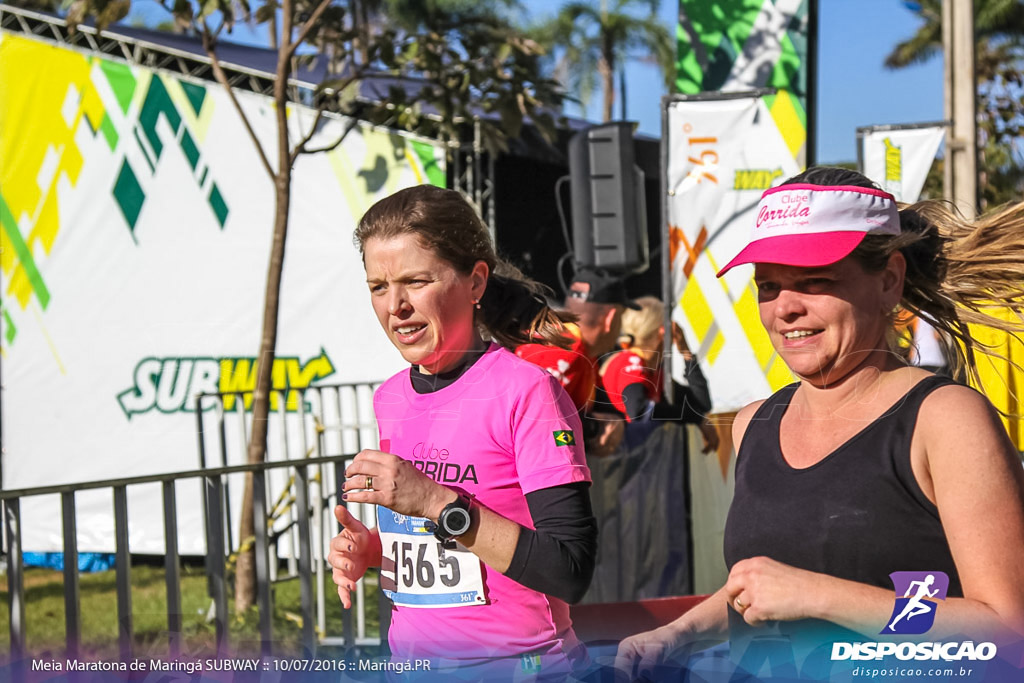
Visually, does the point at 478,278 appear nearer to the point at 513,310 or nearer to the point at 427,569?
the point at 513,310

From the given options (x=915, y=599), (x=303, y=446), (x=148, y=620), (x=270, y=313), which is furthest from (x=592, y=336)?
(x=915, y=599)

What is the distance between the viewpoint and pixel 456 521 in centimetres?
160

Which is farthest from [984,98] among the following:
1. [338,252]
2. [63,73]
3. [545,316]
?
[545,316]

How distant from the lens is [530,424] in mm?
1747

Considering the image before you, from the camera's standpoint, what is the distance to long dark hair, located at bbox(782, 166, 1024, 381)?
1556 mm

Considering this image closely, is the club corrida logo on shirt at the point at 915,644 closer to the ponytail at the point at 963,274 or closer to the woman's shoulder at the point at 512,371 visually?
the ponytail at the point at 963,274

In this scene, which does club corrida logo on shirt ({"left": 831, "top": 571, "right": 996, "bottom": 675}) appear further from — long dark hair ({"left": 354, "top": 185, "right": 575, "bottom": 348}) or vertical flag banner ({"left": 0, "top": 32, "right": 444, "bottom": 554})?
vertical flag banner ({"left": 0, "top": 32, "right": 444, "bottom": 554})

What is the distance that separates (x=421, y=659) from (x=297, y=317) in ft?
19.9

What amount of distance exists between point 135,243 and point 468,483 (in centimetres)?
653

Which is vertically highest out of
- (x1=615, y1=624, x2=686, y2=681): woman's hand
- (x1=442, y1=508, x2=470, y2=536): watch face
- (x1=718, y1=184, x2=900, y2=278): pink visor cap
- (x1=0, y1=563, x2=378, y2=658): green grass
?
(x1=718, y1=184, x2=900, y2=278): pink visor cap

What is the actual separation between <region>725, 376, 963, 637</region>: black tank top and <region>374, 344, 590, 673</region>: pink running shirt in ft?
1.30

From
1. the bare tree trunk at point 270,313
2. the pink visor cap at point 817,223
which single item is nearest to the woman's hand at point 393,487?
the pink visor cap at point 817,223

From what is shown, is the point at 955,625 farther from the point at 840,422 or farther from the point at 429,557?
the point at 429,557

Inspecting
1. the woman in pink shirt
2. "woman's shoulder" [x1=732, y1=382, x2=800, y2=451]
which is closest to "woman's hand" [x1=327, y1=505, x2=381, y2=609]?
the woman in pink shirt
